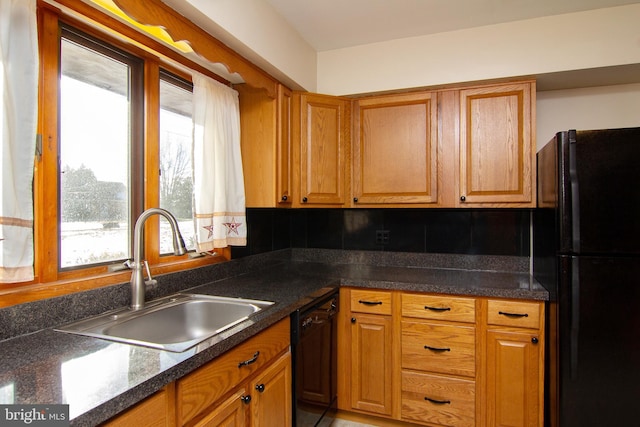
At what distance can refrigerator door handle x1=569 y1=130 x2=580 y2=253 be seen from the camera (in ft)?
5.38

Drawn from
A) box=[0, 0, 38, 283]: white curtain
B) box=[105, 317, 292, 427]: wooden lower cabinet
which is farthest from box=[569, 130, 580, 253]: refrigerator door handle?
box=[0, 0, 38, 283]: white curtain

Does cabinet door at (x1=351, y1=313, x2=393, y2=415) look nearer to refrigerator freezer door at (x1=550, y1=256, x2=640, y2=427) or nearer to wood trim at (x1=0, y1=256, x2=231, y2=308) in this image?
refrigerator freezer door at (x1=550, y1=256, x2=640, y2=427)

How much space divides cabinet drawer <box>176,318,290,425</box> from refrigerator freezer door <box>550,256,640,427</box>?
1.31 m

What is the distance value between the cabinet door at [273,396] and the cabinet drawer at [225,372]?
5 centimetres

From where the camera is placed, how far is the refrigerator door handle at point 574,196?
1.64 m

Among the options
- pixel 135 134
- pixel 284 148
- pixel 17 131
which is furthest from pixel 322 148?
pixel 17 131

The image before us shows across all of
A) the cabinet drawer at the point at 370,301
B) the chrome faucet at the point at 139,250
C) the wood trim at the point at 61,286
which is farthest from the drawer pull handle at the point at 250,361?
the cabinet drawer at the point at 370,301

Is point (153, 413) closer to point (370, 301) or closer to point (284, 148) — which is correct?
point (370, 301)

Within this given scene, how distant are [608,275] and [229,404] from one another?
1682 millimetres

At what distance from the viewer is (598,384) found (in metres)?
1.63

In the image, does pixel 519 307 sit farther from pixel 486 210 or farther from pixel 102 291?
pixel 102 291

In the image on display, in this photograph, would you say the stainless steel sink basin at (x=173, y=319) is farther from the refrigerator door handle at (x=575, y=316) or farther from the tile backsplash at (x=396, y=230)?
the refrigerator door handle at (x=575, y=316)

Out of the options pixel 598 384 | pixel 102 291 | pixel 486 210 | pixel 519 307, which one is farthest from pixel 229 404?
pixel 486 210

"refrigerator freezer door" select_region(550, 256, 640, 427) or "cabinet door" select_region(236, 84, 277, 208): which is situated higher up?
"cabinet door" select_region(236, 84, 277, 208)
